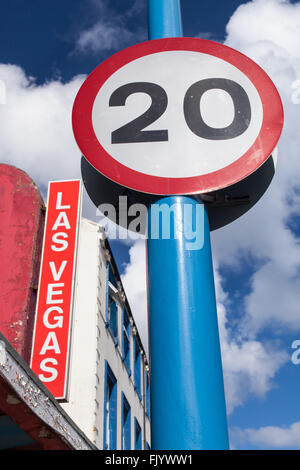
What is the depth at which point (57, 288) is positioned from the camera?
885 cm

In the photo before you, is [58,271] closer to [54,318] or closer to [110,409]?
[54,318]

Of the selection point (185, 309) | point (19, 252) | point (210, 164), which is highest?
point (19, 252)

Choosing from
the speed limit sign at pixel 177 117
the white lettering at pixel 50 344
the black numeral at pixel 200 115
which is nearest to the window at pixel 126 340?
the white lettering at pixel 50 344

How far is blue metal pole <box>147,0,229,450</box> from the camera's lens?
2348 millimetres

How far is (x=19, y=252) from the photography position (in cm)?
979

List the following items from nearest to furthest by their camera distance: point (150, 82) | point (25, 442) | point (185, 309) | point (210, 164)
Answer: point (185, 309) < point (210, 164) < point (150, 82) < point (25, 442)

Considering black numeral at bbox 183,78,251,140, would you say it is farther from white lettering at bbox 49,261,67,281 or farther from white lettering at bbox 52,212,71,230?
white lettering at bbox 52,212,71,230

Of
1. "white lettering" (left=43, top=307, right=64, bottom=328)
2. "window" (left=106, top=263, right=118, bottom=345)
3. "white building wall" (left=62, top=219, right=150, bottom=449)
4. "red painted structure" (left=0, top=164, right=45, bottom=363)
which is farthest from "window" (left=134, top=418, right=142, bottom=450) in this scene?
"white lettering" (left=43, top=307, right=64, bottom=328)

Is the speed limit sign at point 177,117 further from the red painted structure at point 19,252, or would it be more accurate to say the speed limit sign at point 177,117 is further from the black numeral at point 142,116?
the red painted structure at point 19,252

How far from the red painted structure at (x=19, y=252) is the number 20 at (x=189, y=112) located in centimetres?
640

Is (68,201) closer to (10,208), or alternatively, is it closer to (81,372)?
(10,208)

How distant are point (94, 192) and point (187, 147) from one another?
0.77m

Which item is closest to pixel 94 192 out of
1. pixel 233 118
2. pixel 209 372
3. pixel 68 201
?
pixel 233 118

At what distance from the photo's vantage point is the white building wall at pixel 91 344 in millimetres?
9461
